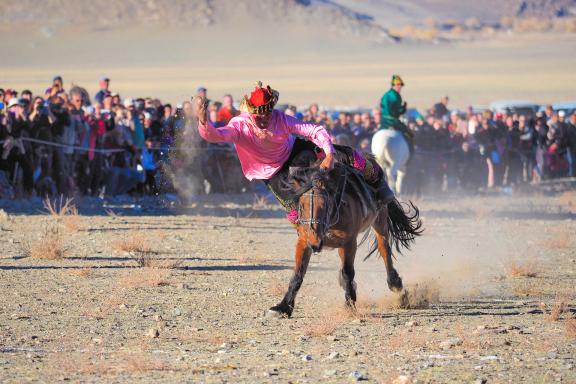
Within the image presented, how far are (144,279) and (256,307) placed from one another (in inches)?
74.4

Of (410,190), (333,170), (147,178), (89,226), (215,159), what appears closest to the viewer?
(333,170)

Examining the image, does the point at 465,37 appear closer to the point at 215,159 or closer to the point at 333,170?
the point at 215,159

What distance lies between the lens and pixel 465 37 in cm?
13962

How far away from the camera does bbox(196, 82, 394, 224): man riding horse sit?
11703 mm

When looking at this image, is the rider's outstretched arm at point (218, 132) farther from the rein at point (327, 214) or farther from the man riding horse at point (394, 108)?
the man riding horse at point (394, 108)

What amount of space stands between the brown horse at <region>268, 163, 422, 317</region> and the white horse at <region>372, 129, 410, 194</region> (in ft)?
33.8

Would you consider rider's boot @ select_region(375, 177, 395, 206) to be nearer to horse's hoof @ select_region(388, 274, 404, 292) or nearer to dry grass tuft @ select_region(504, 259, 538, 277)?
horse's hoof @ select_region(388, 274, 404, 292)

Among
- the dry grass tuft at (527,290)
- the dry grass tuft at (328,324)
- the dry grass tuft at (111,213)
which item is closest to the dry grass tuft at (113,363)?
the dry grass tuft at (328,324)

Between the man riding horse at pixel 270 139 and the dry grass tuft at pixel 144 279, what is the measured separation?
7.55 ft

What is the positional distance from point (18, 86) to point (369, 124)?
53.3 m

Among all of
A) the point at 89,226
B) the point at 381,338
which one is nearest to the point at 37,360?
the point at 381,338

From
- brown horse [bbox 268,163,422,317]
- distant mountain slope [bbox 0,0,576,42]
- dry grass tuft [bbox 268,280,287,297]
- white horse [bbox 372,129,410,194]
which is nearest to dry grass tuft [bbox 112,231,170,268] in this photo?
dry grass tuft [bbox 268,280,287,297]

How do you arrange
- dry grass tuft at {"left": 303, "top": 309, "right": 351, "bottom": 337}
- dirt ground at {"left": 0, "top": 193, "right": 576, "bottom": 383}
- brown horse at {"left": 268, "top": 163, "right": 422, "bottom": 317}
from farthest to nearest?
brown horse at {"left": 268, "top": 163, "right": 422, "bottom": 317}, dry grass tuft at {"left": 303, "top": 309, "right": 351, "bottom": 337}, dirt ground at {"left": 0, "top": 193, "right": 576, "bottom": 383}

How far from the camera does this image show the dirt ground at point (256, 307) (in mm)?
9578
